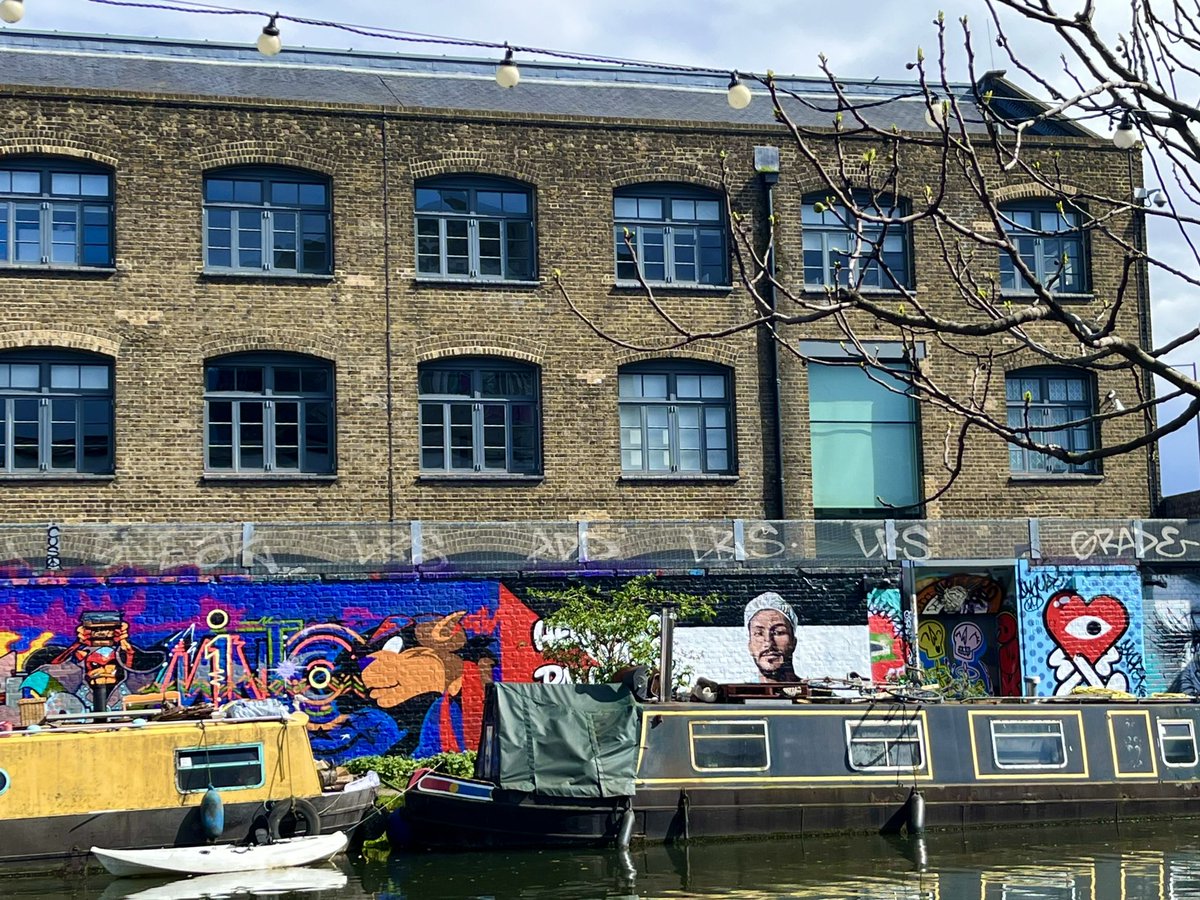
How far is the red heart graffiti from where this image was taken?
959 inches

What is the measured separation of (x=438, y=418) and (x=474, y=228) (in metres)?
3.23

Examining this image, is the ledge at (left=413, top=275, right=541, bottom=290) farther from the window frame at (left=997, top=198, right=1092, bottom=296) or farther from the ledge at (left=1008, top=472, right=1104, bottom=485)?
the ledge at (left=1008, top=472, right=1104, bottom=485)

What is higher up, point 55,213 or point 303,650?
point 55,213

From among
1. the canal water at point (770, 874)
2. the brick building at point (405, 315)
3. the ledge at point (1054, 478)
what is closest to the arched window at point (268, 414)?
the brick building at point (405, 315)

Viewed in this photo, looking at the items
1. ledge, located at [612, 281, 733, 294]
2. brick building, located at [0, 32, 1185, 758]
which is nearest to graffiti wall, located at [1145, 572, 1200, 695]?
brick building, located at [0, 32, 1185, 758]

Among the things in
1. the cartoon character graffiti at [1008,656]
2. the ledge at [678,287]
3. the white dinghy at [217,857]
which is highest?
the ledge at [678,287]

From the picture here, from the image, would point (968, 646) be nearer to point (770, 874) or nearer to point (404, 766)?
point (770, 874)

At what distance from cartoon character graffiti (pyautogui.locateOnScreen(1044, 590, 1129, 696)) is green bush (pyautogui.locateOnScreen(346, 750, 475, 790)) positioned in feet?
31.9

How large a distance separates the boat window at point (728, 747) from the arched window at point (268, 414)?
27.7 feet

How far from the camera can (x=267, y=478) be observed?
23.8 m

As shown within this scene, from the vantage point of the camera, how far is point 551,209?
25406 mm

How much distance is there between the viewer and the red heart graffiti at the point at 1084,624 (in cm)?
2436

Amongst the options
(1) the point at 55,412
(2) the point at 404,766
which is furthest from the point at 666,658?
(1) the point at 55,412

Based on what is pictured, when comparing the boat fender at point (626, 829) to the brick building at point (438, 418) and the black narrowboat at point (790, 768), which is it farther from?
the brick building at point (438, 418)
